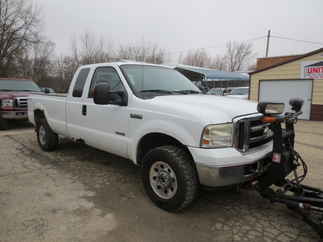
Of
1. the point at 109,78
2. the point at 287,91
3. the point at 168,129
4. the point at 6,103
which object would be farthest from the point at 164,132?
the point at 287,91

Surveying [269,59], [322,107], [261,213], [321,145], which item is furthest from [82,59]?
[261,213]

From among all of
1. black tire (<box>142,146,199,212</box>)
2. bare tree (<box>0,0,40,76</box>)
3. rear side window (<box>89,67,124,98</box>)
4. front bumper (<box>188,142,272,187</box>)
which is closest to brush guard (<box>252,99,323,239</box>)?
front bumper (<box>188,142,272,187</box>)

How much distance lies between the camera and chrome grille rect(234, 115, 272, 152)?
248cm

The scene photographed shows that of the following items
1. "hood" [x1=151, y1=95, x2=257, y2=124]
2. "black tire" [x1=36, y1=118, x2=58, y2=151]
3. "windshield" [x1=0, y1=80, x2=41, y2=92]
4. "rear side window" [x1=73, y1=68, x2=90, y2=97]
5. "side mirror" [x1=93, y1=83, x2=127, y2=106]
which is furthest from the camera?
"windshield" [x1=0, y1=80, x2=41, y2=92]

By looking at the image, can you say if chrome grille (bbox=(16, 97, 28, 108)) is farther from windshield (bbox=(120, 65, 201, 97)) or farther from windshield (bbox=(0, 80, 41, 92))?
windshield (bbox=(120, 65, 201, 97))

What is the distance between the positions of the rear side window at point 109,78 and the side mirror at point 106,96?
0.17 m

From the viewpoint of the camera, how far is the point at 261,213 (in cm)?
292

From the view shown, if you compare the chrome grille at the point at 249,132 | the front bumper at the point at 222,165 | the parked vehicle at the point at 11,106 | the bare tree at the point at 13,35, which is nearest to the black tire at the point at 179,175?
the front bumper at the point at 222,165

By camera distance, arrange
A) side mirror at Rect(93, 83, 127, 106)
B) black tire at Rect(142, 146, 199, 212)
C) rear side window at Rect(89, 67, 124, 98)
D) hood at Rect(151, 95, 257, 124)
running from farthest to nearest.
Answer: rear side window at Rect(89, 67, 124, 98)
side mirror at Rect(93, 83, 127, 106)
black tire at Rect(142, 146, 199, 212)
hood at Rect(151, 95, 257, 124)

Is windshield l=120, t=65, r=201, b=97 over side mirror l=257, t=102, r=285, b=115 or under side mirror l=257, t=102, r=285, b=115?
over

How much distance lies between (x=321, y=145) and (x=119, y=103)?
6.17 metres

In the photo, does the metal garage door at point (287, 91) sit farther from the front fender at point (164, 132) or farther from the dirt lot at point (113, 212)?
the front fender at point (164, 132)

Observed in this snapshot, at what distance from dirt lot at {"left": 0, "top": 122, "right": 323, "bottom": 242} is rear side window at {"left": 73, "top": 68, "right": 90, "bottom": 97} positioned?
4.71ft

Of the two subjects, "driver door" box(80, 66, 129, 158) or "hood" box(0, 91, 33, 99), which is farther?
"hood" box(0, 91, 33, 99)
